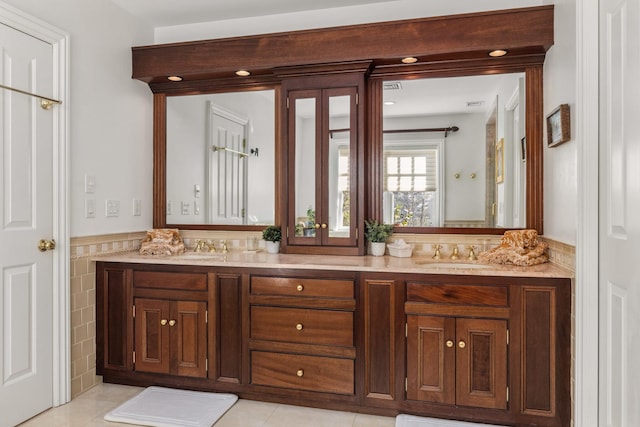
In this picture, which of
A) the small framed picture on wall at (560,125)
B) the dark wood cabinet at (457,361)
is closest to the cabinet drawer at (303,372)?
the dark wood cabinet at (457,361)

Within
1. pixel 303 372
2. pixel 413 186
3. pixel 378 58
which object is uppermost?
pixel 378 58

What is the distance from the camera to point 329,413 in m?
2.46

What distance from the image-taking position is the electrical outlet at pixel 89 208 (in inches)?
107

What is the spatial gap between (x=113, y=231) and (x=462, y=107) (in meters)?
2.49

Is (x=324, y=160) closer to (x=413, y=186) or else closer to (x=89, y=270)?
(x=413, y=186)

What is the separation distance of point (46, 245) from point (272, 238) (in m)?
1.34

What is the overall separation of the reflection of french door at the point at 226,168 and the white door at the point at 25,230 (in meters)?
1.08

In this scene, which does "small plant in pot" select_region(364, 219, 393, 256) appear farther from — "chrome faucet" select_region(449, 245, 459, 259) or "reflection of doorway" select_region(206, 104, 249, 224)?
"reflection of doorway" select_region(206, 104, 249, 224)

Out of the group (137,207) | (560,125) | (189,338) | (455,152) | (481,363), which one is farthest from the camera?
(137,207)

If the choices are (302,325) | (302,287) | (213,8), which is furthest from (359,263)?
(213,8)

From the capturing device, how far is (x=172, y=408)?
8.10 feet

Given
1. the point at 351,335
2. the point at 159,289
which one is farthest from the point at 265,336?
the point at 159,289

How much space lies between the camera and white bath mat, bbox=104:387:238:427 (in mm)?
2316

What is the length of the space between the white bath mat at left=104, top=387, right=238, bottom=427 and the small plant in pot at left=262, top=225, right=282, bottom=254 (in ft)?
3.16
